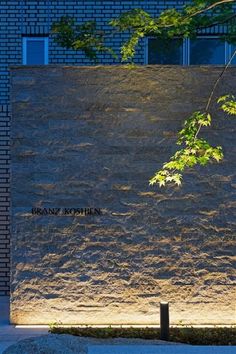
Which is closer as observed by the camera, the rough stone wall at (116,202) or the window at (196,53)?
the rough stone wall at (116,202)

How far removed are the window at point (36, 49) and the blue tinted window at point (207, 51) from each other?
3.12 meters

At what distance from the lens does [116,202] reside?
10125 millimetres

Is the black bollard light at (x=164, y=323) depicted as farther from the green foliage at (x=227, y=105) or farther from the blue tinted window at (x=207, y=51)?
the blue tinted window at (x=207, y=51)

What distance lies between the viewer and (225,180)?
1020cm

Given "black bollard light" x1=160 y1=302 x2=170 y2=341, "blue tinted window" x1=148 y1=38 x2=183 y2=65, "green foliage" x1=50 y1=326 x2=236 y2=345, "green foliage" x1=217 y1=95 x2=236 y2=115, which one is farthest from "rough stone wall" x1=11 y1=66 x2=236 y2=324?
"blue tinted window" x1=148 y1=38 x2=183 y2=65

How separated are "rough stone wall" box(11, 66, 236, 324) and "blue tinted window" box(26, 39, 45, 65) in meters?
3.63

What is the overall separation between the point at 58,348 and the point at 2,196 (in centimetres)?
577

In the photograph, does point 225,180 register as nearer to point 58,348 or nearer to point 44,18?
point 58,348

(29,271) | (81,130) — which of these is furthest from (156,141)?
(29,271)

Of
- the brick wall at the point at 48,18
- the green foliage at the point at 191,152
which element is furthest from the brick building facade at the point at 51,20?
the green foliage at the point at 191,152

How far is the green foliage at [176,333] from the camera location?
878 cm

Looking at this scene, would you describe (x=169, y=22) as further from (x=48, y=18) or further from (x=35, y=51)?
(x=35, y=51)

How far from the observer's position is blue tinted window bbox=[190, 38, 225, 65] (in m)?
13.7

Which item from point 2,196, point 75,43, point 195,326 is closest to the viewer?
point 195,326
